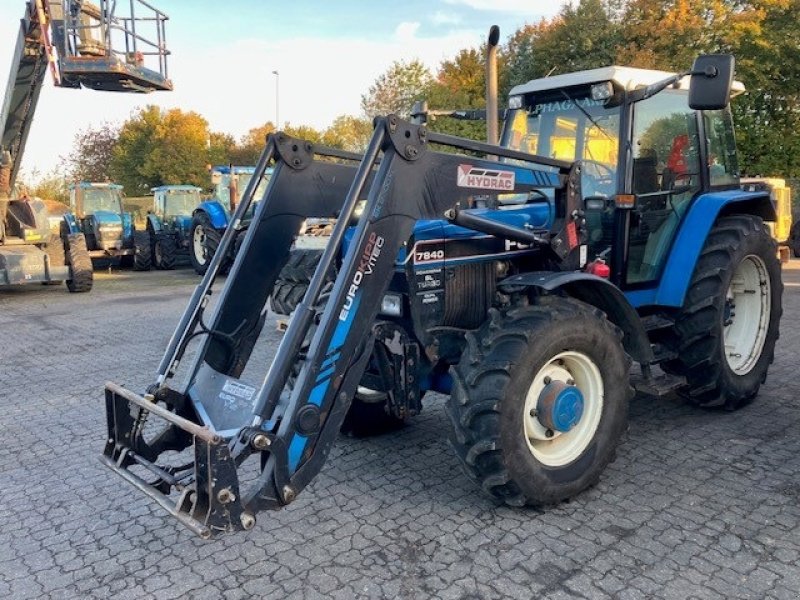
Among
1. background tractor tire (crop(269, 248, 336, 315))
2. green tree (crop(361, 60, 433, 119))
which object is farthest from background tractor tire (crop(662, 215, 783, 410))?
green tree (crop(361, 60, 433, 119))

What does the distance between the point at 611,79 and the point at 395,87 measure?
1230 inches

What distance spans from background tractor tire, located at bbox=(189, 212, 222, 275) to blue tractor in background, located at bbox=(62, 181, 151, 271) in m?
2.33


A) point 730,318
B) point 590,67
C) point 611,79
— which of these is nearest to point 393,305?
point 611,79

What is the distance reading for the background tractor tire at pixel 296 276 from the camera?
4.42 meters

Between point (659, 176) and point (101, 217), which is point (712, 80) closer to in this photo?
point (659, 176)

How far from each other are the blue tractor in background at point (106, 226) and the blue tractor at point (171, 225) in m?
0.31

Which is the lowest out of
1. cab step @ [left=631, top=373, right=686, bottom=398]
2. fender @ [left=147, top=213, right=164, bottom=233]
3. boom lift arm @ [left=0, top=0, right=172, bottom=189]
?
cab step @ [left=631, top=373, right=686, bottom=398]

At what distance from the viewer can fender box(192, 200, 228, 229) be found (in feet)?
50.2

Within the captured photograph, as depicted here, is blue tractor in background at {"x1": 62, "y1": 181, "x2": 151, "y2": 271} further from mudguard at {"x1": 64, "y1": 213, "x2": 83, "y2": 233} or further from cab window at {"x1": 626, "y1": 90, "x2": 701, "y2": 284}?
cab window at {"x1": 626, "y1": 90, "x2": 701, "y2": 284}

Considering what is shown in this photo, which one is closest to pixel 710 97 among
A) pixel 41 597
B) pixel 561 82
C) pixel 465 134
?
pixel 561 82

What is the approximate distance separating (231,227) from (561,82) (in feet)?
8.29

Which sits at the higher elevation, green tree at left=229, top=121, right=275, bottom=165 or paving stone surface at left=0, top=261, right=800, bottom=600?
green tree at left=229, top=121, right=275, bottom=165

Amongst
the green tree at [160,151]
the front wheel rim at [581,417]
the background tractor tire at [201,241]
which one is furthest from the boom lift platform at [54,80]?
the green tree at [160,151]

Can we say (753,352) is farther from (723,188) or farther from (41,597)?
(41,597)
